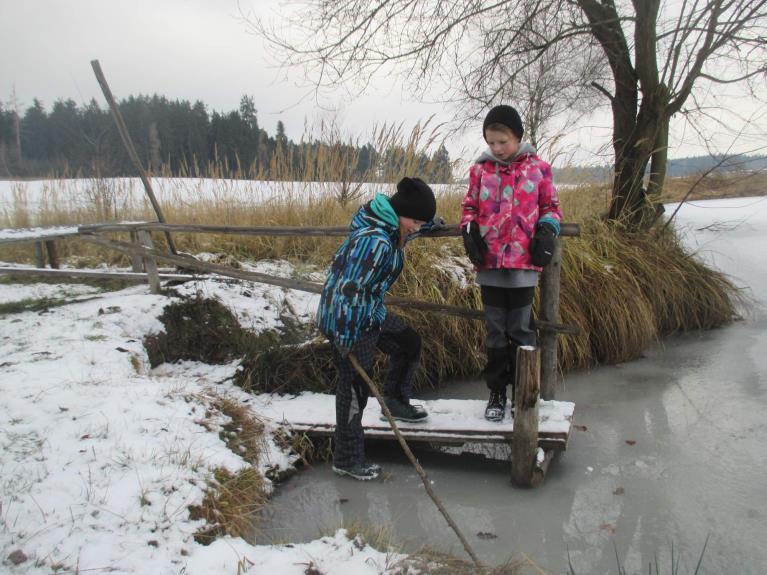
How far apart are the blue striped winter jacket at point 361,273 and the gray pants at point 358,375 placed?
0.47ft

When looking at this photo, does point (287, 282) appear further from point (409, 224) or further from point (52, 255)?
point (52, 255)

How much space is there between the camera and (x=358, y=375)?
2.95 meters

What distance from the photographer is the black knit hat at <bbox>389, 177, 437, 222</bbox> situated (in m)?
2.74

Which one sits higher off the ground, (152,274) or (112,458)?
(152,274)

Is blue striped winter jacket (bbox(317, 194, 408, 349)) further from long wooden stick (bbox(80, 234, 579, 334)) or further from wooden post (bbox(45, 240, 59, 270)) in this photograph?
wooden post (bbox(45, 240, 59, 270))

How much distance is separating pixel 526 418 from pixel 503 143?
1409 millimetres

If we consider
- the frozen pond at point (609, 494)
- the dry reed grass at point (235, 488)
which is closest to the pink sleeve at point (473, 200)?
the frozen pond at point (609, 494)

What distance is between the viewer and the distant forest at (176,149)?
20.0 feet

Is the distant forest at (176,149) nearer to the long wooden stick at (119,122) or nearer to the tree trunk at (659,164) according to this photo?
the long wooden stick at (119,122)

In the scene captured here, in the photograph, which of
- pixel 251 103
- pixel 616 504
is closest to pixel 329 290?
pixel 616 504

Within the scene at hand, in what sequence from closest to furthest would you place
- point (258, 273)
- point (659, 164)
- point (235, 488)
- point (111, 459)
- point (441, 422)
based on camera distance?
1. point (111, 459)
2. point (235, 488)
3. point (441, 422)
4. point (258, 273)
5. point (659, 164)

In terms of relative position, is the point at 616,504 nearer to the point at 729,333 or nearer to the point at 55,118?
the point at 729,333

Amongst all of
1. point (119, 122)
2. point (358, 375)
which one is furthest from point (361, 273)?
point (119, 122)

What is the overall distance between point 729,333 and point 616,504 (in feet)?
12.1
